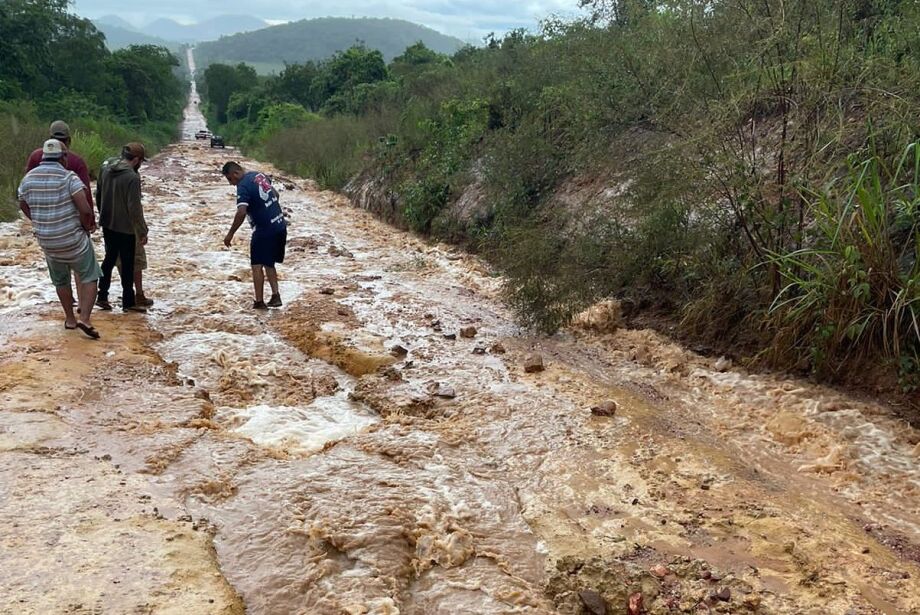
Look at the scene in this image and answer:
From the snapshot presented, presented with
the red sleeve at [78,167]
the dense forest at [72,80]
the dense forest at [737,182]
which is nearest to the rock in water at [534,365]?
the dense forest at [737,182]

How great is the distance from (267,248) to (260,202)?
506mm

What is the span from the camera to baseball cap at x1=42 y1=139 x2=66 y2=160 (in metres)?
5.20

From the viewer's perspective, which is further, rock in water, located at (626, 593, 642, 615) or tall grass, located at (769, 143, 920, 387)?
tall grass, located at (769, 143, 920, 387)

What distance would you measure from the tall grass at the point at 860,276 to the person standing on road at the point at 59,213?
18.3ft

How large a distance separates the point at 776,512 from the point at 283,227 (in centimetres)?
545

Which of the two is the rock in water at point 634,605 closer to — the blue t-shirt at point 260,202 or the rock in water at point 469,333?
the rock in water at point 469,333

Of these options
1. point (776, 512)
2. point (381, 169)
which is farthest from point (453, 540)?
point (381, 169)

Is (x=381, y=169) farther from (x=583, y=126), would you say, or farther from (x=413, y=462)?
(x=413, y=462)

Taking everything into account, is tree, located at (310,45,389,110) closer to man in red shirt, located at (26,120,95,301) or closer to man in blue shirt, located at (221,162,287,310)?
man in blue shirt, located at (221,162,287,310)

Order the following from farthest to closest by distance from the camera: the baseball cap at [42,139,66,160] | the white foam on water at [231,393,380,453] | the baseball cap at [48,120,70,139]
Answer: the baseball cap at [48,120,70,139]
the baseball cap at [42,139,66,160]
the white foam on water at [231,393,380,453]

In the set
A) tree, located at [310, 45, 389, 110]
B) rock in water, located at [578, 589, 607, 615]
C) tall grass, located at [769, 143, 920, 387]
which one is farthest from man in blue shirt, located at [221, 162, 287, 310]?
tree, located at [310, 45, 389, 110]

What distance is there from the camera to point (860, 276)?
15.1 feet

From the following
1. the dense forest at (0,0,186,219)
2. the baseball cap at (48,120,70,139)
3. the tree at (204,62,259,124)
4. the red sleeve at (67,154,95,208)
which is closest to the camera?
the baseball cap at (48,120,70,139)

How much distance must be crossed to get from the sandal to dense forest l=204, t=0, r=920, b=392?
393 cm
